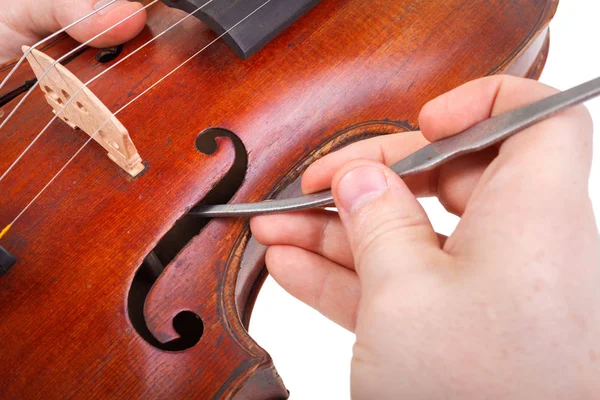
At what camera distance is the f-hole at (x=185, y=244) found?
31.8 inches

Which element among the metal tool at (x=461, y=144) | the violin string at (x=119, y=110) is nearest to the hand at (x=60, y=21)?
the violin string at (x=119, y=110)

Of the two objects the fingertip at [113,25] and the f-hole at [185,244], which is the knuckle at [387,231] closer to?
the f-hole at [185,244]

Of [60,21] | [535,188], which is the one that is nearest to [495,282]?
[535,188]

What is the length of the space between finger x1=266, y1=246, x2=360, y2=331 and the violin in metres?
0.06

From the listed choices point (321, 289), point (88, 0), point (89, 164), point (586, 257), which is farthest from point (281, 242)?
point (88, 0)

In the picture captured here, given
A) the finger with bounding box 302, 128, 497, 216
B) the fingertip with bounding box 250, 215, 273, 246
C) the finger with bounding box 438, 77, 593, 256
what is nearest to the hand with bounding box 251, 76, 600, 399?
the finger with bounding box 438, 77, 593, 256

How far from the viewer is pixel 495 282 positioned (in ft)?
1.81

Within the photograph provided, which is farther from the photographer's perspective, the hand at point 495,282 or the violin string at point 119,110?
the violin string at point 119,110

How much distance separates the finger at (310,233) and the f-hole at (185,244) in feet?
0.28

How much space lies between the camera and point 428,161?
0.72 metres

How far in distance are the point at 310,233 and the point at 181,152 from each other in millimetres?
266

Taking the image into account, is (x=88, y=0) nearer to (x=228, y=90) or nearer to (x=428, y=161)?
(x=228, y=90)

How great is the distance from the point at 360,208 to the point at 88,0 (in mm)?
714

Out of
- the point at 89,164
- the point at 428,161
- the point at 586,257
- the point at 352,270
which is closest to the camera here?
the point at 586,257
